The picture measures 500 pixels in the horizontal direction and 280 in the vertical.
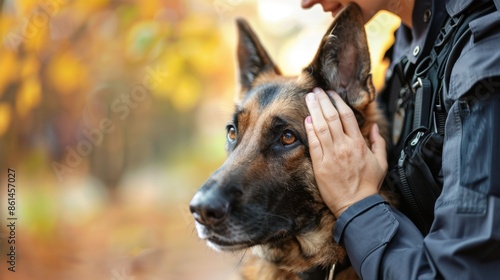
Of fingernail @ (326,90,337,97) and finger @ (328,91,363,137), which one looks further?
fingernail @ (326,90,337,97)

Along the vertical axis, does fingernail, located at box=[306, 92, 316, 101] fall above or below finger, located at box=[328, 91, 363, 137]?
above

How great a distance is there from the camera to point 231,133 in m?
2.35

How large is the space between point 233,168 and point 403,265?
2.48 feet

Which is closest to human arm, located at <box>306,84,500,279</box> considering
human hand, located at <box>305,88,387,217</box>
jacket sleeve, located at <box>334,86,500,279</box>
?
jacket sleeve, located at <box>334,86,500,279</box>

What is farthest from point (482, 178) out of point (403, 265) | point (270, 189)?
point (270, 189)

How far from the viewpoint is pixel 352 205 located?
1.92 m

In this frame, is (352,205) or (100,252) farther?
(100,252)

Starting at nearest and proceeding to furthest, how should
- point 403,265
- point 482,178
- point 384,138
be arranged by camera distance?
point 482,178
point 403,265
point 384,138

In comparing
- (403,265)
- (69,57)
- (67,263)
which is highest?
(69,57)

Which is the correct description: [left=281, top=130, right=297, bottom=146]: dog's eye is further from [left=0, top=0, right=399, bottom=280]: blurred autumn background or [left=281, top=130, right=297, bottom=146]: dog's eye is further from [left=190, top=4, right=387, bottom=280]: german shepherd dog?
[left=0, top=0, right=399, bottom=280]: blurred autumn background

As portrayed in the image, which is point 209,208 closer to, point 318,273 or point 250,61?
point 318,273

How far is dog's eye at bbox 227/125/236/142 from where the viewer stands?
2.32 meters

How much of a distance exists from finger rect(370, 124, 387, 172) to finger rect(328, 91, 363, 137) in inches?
6.1

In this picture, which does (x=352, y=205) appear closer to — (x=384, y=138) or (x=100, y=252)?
(x=384, y=138)
